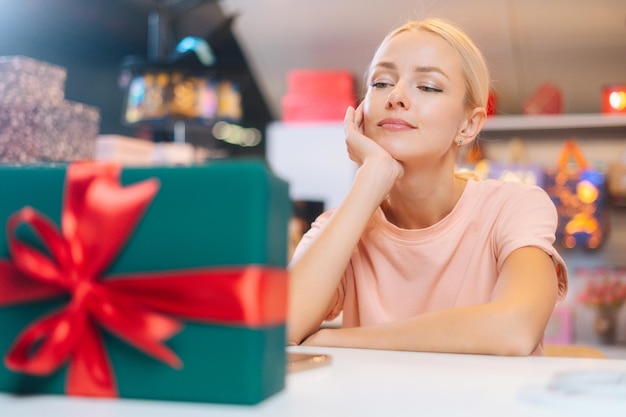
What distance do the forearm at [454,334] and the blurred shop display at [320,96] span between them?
264 centimetres

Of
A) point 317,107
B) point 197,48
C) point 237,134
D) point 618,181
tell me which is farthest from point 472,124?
point 237,134

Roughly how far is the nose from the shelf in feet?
6.82

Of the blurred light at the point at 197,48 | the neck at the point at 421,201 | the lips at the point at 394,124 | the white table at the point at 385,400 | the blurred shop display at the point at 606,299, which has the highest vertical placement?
the blurred light at the point at 197,48

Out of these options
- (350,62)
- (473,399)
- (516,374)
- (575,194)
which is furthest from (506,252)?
(350,62)

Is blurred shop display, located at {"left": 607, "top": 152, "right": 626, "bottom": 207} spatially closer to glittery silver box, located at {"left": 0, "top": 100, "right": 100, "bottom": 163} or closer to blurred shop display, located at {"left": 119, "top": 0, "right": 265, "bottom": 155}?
blurred shop display, located at {"left": 119, "top": 0, "right": 265, "bottom": 155}

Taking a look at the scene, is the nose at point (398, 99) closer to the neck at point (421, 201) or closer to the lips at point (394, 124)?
the lips at point (394, 124)

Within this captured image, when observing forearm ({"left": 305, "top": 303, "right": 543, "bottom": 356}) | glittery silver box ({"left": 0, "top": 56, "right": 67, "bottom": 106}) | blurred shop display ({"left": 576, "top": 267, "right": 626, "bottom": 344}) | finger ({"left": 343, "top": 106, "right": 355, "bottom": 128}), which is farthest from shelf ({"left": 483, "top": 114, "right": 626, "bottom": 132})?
forearm ({"left": 305, "top": 303, "right": 543, "bottom": 356})

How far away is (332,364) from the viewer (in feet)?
2.53

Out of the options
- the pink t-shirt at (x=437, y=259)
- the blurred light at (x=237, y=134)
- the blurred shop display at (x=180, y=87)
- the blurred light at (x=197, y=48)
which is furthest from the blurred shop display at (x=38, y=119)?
the blurred light at (x=237, y=134)

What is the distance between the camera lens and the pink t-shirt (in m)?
1.46

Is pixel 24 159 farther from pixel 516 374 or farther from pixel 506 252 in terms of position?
pixel 516 374

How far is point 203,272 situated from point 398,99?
901 millimetres

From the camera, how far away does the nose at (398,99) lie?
1399 mm

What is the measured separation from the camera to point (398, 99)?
1398 millimetres
